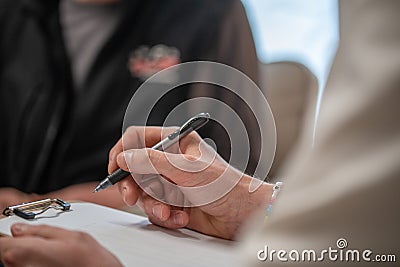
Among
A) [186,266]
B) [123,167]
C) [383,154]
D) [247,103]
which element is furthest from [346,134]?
[247,103]

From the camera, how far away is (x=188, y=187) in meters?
0.54

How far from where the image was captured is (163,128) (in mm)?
580

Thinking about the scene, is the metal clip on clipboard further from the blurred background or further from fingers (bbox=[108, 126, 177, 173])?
the blurred background

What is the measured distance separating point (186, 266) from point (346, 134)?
0.22m

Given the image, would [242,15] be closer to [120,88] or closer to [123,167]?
[120,88]

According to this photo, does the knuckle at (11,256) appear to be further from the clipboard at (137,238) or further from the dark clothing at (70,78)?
the dark clothing at (70,78)

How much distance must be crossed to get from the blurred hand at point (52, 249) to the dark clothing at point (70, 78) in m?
0.55

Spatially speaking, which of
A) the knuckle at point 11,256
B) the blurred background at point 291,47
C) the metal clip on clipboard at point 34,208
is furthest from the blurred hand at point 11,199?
the blurred background at point 291,47

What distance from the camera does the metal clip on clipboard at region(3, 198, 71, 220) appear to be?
52 cm

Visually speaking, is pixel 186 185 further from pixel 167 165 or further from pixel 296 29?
pixel 296 29

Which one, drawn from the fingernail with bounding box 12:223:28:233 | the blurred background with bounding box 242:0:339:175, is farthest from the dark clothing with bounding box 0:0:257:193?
the fingernail with bounding box 12:223:28:233

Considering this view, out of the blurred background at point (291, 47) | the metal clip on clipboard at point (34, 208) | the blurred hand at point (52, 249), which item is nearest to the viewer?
the blurred hand at point (52, 249)

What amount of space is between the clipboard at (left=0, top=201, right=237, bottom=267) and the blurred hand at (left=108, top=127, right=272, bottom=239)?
2 centimetres

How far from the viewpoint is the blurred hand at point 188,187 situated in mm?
532
